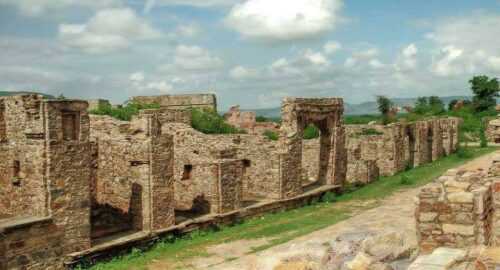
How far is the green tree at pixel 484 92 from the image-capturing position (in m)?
58.8

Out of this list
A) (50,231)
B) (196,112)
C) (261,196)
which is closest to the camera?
(50,231)

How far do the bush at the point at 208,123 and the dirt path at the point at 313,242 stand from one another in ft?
30.3

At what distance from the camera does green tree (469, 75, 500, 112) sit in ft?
193

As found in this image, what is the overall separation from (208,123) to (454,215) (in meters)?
16.1

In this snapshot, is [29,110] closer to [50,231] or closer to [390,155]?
[50,231]

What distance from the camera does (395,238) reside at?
290 inches

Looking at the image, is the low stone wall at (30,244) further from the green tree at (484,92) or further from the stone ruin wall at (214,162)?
the green tree at (484,92)

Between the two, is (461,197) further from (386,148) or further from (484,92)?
(484,92)

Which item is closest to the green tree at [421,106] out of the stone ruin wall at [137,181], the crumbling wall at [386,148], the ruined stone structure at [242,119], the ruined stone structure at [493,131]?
the ruined stone structure at [493,131]

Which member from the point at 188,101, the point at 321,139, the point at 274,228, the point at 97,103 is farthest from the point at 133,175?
the point at 188,101

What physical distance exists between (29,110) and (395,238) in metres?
8.60

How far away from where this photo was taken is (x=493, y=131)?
36906mm

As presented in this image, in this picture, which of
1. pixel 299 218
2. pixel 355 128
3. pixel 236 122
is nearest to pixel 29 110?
pixel 299 218

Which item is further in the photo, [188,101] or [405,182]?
[188,101]
